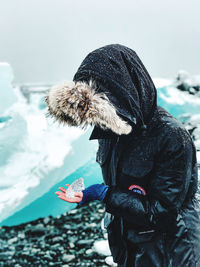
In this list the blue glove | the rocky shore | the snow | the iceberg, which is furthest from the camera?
the snow

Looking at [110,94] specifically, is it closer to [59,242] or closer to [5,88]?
[59,242]

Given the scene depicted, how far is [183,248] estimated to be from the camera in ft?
3.78

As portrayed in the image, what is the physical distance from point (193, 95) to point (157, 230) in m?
4.73

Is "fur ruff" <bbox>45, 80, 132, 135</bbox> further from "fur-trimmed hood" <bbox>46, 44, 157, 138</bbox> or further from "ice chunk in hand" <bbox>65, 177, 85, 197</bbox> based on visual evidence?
"ice chunk in hand" <bbox>65, 177, 85, 197</bbox>

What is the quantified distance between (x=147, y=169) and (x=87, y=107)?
1.09ft

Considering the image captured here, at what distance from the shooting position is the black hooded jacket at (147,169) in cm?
106

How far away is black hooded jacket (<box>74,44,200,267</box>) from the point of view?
1.06 m

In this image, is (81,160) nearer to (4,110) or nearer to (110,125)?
(4,110)

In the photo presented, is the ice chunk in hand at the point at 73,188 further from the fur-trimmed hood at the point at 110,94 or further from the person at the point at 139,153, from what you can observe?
the fur-trimmed hood at the point at 110,94

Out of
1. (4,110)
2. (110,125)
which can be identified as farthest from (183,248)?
(4,110)

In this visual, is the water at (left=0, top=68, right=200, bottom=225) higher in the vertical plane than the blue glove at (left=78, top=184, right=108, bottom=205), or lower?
lower

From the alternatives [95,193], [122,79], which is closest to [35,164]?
[95,193]

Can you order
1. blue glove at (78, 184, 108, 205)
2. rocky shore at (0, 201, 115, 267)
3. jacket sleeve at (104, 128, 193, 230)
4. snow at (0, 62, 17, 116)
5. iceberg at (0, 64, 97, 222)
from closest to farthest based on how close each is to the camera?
1. jacket sleeve at (104, 128, 193, 230)
2. blue glove at (78, 184, 108, 205)
3. rocky shore at (0, 201, 115, 267)
4. iceberg at (0, 64, 97, 222)
5. snow at (0, 62, 17, 116)

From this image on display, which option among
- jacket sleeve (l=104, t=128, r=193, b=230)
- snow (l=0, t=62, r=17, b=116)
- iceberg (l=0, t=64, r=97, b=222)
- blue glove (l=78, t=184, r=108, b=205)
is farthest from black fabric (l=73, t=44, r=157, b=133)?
snow (l=0, t=62, r=17, b=116)
